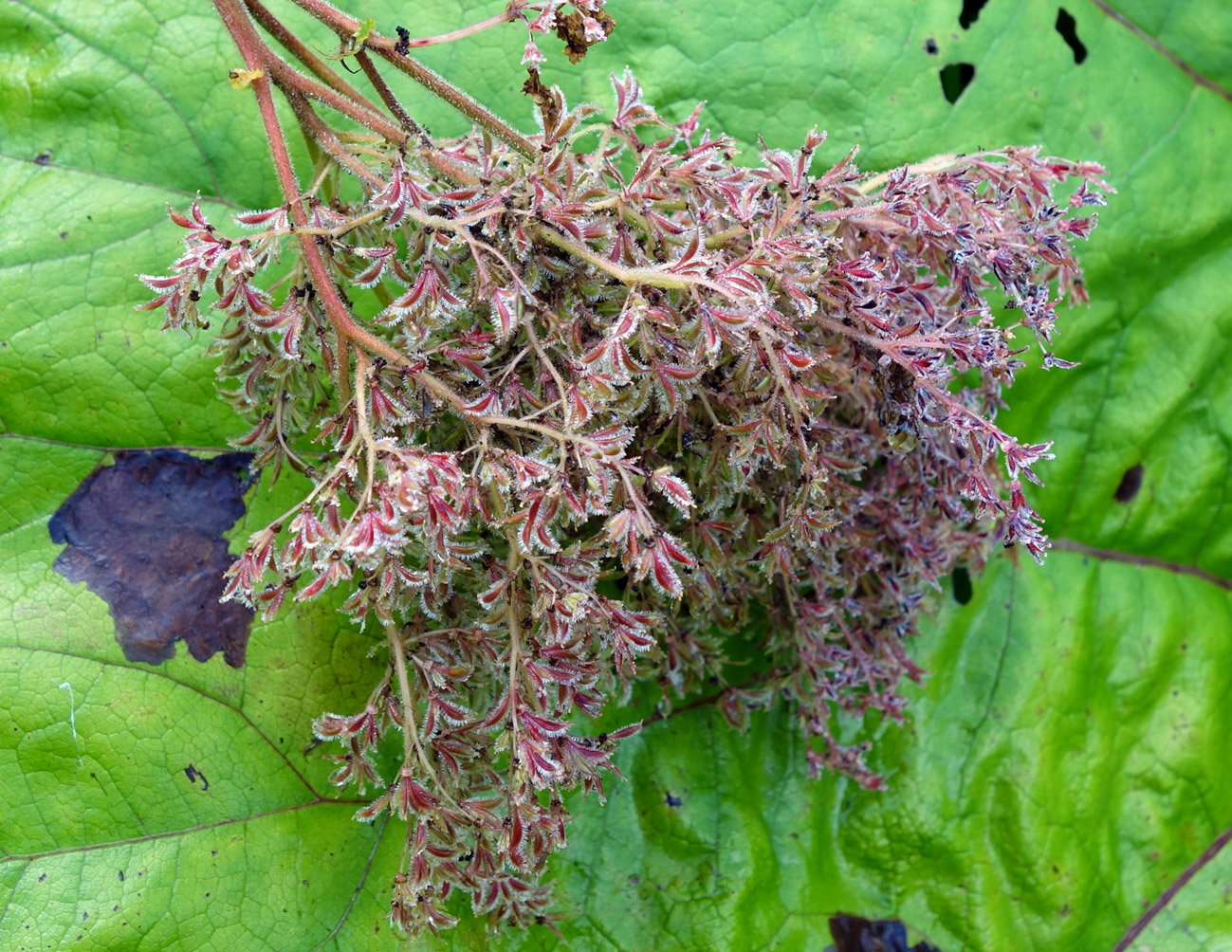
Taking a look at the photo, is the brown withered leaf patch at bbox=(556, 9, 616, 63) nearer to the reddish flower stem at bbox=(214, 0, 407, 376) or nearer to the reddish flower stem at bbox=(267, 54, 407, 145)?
the reddish flower stem at bbox=(267, 54, 407, 145)

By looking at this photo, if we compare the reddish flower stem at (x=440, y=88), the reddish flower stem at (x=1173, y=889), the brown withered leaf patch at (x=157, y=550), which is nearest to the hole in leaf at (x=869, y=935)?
the reddish flower stem at (x=1173, y=889)

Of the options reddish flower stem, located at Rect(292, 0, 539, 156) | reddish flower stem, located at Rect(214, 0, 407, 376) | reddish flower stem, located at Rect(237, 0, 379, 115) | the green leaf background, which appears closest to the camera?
reddish flower stem, located at Rect(214, 0, 407, 376)

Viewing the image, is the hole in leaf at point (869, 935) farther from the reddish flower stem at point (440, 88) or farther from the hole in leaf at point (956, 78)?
the hole in leaf at point (956, 78)

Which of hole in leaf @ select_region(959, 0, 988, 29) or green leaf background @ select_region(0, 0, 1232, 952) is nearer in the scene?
green leaf background @ select_region(0, 0, 1232, 952)

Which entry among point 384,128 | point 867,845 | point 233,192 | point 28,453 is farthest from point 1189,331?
point 28,453

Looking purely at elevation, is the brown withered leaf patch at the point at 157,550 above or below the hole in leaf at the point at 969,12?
below

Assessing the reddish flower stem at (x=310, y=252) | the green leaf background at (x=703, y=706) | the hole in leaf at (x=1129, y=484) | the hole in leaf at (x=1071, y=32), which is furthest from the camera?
the hole in leaf at (x=1129, y=484)

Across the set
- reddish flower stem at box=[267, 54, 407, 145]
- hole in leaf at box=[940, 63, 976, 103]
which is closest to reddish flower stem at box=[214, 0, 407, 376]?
reddish flower stem at box=[267, 54, 407, 145]
